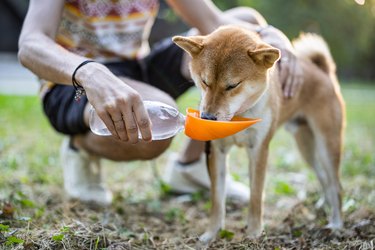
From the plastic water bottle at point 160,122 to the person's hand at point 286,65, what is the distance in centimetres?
79

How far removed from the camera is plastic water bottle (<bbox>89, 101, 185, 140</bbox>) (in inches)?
89.5

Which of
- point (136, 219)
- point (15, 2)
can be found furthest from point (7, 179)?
point (15, 2)

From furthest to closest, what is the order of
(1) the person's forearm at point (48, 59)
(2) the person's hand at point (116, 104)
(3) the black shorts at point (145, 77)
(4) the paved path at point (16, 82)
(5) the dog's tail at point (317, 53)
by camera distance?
(4) the paved path at point (16, 82), (5) the dog's tail at point (317, 53), (3) the black shorts at point (145, 77), (1) the person's forearm at point (48, 59), (2) the person's hand at point (116, 104)

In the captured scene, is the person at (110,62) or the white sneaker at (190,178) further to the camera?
the white sneaker at (190,178)

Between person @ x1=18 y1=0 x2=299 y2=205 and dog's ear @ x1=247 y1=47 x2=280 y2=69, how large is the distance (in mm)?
493

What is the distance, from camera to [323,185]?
128 inches

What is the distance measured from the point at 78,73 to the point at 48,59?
0.96 ft

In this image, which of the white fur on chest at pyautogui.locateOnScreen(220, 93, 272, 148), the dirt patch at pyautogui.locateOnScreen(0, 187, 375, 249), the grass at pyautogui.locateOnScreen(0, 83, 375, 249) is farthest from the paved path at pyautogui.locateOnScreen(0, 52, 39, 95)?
the white fur on chest at pyautogui.locateOnScreen(220, 93, 272, 148)

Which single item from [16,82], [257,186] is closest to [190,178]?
[257,186]

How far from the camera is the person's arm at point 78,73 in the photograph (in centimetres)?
180

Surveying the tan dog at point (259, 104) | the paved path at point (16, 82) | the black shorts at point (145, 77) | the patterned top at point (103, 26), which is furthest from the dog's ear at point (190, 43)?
the paved path at point (16, 82)

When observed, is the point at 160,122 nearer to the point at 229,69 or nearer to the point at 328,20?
the point at 229,69

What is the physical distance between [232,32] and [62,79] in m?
0.90

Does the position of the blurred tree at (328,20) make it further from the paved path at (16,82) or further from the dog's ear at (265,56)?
the dog's ear at (265,56)
